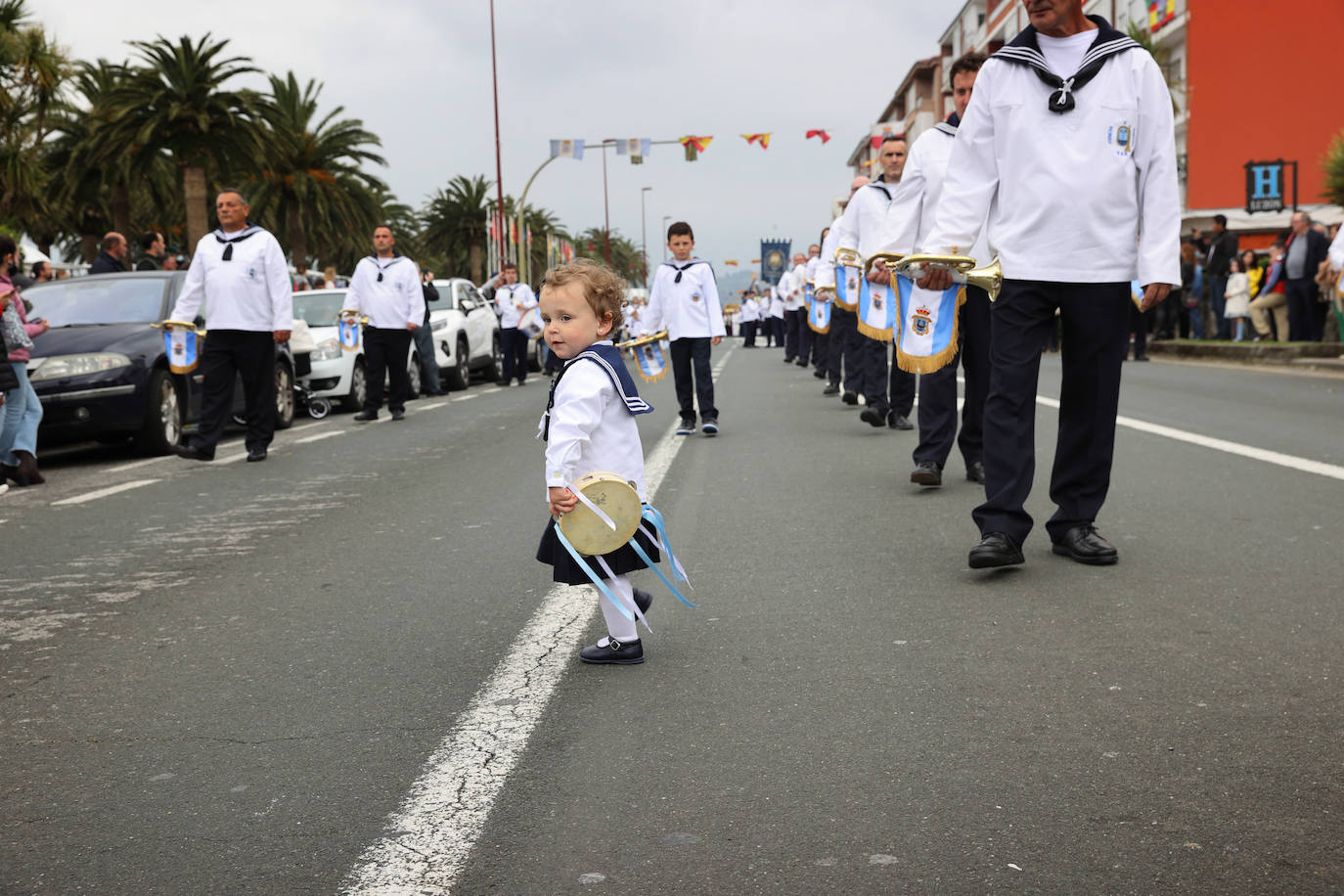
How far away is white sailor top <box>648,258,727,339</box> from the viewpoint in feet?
38.4

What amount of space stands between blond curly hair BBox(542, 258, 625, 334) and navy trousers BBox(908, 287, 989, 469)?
3.76 metres

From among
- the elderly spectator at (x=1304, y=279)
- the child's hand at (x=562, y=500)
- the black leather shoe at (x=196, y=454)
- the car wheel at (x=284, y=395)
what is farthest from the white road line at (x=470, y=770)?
the elderly spectator at (x=1304, y=279)

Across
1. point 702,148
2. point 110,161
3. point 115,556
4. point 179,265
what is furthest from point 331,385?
point 702,148

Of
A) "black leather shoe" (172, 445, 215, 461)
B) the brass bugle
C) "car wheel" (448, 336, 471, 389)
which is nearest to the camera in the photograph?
the brass bugle

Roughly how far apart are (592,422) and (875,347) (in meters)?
8.02

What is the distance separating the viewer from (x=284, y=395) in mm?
14047

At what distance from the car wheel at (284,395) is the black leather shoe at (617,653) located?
1015 cm

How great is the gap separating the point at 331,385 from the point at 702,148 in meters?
29.9

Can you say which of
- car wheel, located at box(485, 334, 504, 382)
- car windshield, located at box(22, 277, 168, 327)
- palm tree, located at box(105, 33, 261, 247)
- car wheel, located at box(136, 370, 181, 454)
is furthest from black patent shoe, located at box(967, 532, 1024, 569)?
palm tree, located at box(105, 33, 261, 247)

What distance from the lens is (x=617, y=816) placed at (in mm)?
3041

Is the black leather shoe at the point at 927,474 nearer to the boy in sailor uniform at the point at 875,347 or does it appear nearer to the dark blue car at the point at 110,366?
the boy in sailor uniform at the point at 875,347

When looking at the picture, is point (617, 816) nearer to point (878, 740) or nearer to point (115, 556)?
point (878, 740)

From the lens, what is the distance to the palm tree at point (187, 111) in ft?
98.7

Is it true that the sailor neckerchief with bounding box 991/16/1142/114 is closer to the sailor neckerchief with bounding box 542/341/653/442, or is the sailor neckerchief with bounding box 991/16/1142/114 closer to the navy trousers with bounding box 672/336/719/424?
the sailor neckerchief with bounding box 542/341/653/442
